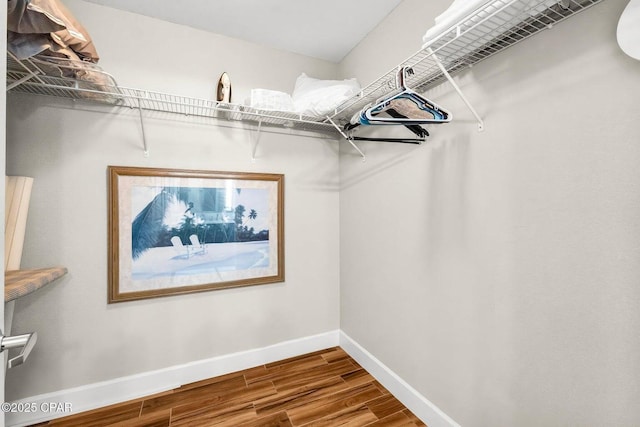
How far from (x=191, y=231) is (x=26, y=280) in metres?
0.81

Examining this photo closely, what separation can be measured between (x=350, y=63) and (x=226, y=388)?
8.36ft

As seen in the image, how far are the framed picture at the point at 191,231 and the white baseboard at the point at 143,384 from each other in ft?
1.69

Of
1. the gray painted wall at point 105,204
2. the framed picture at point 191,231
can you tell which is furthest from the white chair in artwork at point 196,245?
the gray painted wall at point 105,204

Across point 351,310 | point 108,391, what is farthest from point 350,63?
point 108,391

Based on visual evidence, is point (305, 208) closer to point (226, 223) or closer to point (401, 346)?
point (226, 223)

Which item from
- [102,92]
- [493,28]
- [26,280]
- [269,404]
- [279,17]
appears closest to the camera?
[493,28]

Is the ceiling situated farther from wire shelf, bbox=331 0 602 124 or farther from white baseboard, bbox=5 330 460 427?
white baseboard, bbox=5 330 460 427

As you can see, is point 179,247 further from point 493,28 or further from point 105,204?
point 493,28

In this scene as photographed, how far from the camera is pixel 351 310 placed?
2.25 meters

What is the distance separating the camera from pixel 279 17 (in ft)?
6.01

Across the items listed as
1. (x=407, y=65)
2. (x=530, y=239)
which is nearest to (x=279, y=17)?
(x=407, y=65)

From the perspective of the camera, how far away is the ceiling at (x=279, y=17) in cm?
170

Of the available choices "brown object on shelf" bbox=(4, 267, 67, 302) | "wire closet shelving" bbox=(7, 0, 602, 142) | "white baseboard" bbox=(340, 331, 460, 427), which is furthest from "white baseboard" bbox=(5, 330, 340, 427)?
"wire closet shelving" bbox=(7, 0, 602, 142)

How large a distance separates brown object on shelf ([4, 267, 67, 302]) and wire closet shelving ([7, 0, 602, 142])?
0.88m
